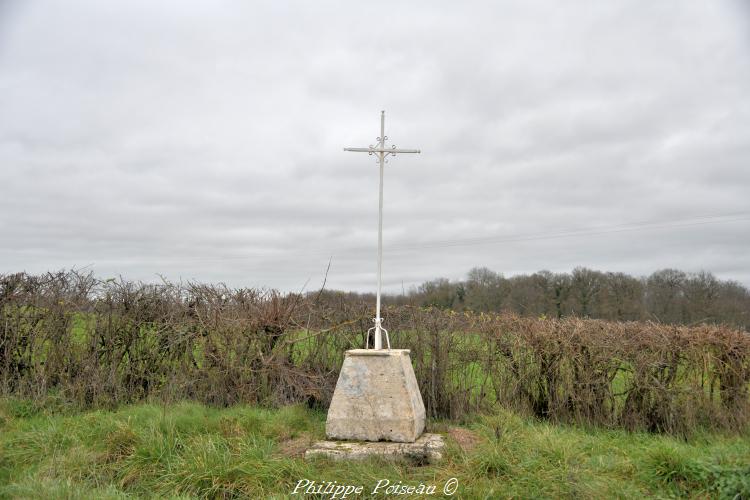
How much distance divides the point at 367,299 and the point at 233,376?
217 centimetres

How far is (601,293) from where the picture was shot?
107 ft

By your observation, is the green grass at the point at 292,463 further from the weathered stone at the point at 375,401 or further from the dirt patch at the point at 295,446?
the weathered stone at the point at 375,401

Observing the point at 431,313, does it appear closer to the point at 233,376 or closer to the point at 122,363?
the point at 233,376

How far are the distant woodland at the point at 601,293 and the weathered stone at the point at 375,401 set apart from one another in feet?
69.2

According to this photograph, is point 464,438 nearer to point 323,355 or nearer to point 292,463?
point 292,463

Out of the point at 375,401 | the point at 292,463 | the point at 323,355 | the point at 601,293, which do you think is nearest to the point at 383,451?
the point at 375,401

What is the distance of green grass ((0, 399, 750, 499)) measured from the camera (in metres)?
4.88

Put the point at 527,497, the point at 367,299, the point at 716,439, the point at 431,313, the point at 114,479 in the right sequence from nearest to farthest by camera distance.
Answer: the point at 527,497 → the point at 114,479 → the point at 716,439 → the point at 431,313 → the point at 367,299

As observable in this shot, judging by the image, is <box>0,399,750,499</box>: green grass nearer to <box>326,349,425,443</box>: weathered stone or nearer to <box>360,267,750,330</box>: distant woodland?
<box>326,349,425,443</box>: weathered stone

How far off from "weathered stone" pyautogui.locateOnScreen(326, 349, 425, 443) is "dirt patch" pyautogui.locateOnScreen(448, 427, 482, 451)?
0.40 meters

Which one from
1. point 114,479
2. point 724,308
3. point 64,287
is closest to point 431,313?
point 114,479

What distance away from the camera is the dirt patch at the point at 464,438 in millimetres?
5629

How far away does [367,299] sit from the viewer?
8383mm

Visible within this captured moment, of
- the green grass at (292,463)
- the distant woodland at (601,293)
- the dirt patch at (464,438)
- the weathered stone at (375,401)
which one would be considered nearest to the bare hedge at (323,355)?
the green grass at (292,463)
